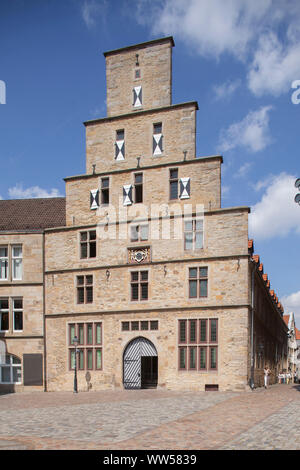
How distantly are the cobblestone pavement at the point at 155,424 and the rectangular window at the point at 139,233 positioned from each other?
9.17 meters

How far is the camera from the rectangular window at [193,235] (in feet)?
82.2

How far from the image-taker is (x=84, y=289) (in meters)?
27.2

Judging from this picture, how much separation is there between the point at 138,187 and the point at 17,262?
27.8 ft

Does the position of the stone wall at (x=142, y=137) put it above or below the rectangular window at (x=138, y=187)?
above

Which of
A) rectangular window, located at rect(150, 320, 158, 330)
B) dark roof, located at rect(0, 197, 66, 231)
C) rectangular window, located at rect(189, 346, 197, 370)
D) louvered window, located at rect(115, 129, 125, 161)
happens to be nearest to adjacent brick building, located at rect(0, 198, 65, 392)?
dark roof, located at rect(0, 197, 66, 231)

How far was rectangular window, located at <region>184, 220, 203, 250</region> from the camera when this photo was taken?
2506 cm

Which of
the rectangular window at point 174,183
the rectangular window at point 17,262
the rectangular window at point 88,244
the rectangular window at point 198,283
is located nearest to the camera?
the rectangular window at point 198,283

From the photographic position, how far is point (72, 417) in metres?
14.6

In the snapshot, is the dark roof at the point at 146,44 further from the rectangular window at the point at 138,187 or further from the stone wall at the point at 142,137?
the rectangular window at the point at 138,187

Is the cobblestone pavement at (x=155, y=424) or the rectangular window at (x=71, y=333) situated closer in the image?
the cobblestone pavement at (x=155, y=424)

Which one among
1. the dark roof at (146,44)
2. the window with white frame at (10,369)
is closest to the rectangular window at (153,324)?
the window with white frame at (10,369)
